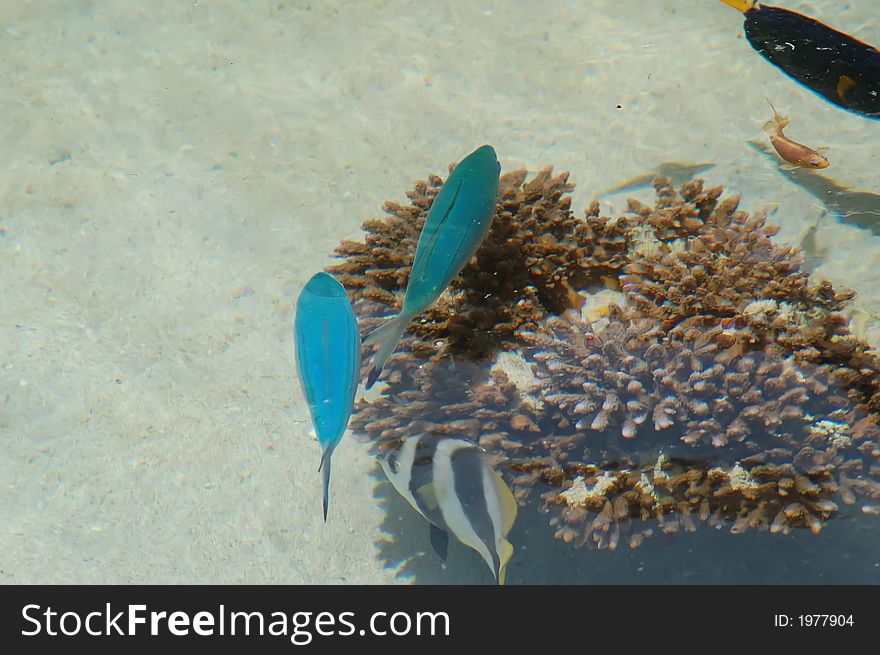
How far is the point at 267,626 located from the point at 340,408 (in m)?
1.56

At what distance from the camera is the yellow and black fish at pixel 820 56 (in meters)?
4.16

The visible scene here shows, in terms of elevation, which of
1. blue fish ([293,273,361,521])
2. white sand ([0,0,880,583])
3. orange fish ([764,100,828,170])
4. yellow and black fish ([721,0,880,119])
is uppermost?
yellow and black fish ([721,0,880,119])

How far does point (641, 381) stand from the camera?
3.42 m

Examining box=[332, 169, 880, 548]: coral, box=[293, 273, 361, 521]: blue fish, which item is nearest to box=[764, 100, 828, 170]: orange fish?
box=[332, 169, 880, 548]: coral

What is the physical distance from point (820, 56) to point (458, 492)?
3649mm

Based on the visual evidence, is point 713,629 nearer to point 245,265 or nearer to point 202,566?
point 202,566

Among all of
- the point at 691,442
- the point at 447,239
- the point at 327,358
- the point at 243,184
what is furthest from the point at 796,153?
the point at 243,184

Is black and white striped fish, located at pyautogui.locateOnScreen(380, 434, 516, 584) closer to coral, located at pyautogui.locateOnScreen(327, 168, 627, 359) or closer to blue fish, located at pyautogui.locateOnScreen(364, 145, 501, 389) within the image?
blue fish, located at pyautogui.locateOnScreen(364, 145, 501, 389)

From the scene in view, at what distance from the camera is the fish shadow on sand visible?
4.52m

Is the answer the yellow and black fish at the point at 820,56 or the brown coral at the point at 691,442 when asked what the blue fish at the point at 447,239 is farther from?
the yellow and black fish at the point at 820,56

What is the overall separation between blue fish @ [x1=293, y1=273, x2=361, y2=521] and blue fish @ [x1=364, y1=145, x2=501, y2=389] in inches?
4.9

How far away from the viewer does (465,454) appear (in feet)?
9.62

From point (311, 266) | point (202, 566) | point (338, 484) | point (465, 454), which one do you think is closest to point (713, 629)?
point (465, 454)

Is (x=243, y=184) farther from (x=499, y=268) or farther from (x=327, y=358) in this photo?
(x=327, y=358)
